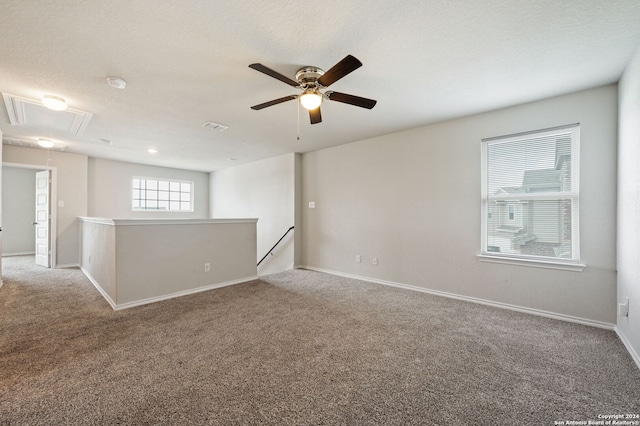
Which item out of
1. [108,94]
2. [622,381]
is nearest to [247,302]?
[108,94]

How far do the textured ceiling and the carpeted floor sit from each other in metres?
2.53

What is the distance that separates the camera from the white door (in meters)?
5.72

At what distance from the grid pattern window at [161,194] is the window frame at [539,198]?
7837 millimetres

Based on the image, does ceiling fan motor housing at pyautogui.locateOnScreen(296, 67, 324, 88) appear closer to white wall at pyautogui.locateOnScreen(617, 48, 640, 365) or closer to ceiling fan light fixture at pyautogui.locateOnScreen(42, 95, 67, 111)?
white wall at pyautogui.locateOnScreen(617, 48, 640, 365)

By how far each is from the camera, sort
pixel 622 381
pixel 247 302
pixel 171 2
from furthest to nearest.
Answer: pixel 247 302 < pixel 622 381 < pixel 171 2

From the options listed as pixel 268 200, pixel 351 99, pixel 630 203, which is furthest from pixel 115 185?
pixel 630 203

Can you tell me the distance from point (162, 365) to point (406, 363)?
6.24 feet

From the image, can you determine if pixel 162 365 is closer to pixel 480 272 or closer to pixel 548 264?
pixel 480 272

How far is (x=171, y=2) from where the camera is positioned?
68.6 inches

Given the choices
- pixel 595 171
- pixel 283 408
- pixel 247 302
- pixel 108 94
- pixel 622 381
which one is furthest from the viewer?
pixel 247 302

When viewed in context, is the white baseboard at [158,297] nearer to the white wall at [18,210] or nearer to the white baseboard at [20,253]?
the white baseboard at [20,253]

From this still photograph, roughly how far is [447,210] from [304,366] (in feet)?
9.62

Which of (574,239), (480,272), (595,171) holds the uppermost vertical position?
(595,171)

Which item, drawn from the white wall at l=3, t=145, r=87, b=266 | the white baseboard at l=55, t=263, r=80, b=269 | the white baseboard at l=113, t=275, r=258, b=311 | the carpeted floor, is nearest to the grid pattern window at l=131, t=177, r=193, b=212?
the white wall at l=3, t=145, r=87, b=266
